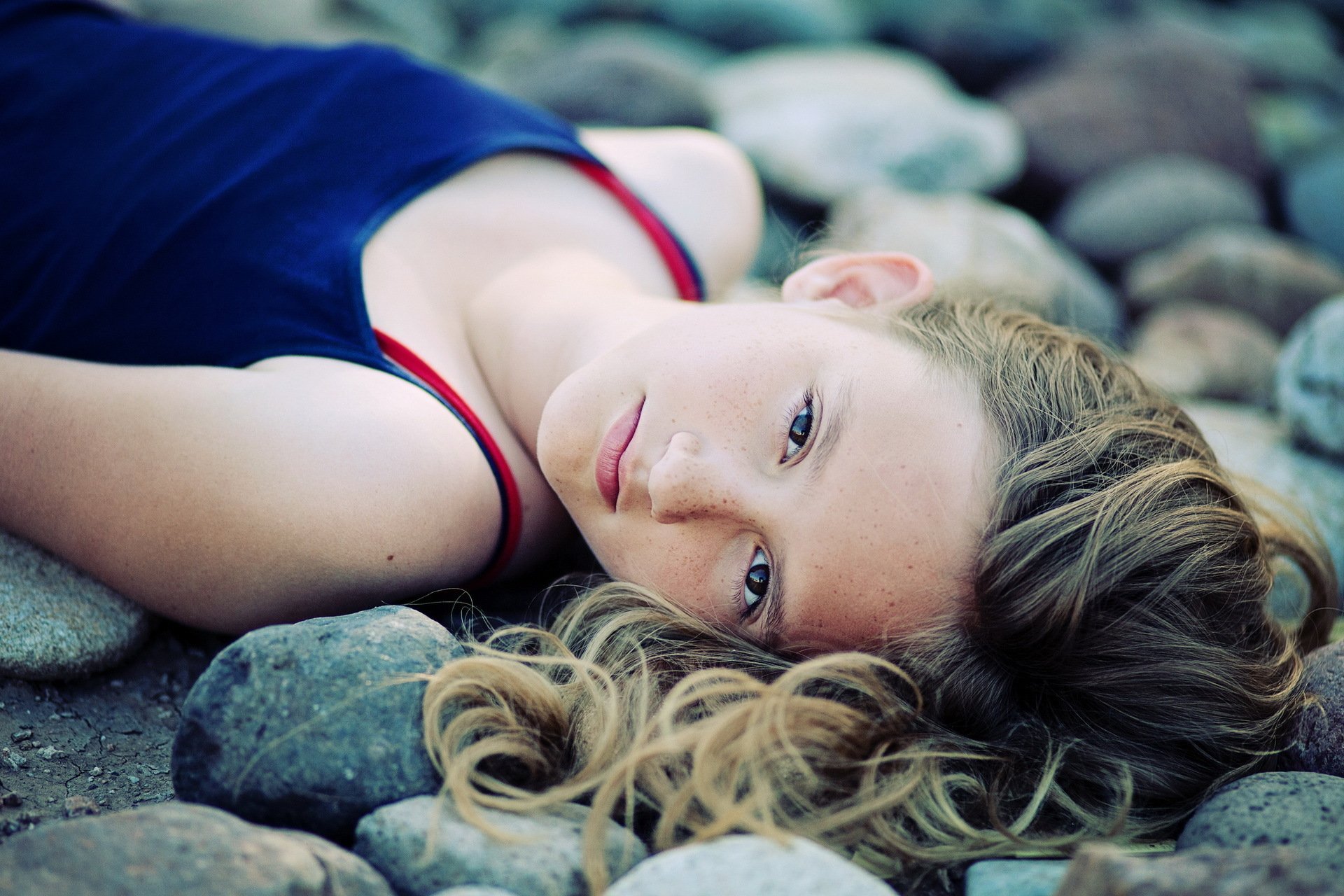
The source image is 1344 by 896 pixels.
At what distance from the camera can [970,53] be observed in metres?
5.41

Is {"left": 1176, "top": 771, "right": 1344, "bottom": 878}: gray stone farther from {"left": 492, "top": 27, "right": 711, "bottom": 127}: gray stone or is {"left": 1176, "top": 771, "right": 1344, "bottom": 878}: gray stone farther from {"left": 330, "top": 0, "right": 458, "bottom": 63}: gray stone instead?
{"left": 330, "top": 0, "right": 458, "bottom": 63}: gray stone

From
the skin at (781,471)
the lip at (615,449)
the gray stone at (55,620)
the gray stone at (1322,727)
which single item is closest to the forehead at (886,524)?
the skin at (781,471)

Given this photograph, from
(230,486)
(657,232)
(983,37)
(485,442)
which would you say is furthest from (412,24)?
(230,486)

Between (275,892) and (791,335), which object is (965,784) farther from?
(275,892)

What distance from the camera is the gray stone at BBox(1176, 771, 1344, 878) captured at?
1318 millimetres

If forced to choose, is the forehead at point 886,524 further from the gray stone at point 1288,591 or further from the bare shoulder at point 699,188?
the bare shoulder at point 699,188

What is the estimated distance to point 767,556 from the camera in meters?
1.61

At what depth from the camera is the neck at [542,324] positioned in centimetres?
196

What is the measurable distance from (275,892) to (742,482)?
2.71 ft

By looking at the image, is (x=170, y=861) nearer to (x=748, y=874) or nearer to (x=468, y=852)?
(x=468, y=852)

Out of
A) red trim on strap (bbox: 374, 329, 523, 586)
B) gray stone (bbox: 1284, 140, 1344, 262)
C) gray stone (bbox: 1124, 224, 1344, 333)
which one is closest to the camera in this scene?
red trim on strap (bbox: 374, 329, 523, 586)

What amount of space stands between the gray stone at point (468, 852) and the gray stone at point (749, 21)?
16.6ft

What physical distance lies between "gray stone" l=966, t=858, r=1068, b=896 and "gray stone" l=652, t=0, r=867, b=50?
497 centimetres

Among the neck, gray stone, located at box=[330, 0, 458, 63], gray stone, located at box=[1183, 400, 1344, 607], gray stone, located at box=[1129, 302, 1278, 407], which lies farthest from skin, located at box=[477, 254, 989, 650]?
gray stone, located at box=[330, 0, 458, 63]
